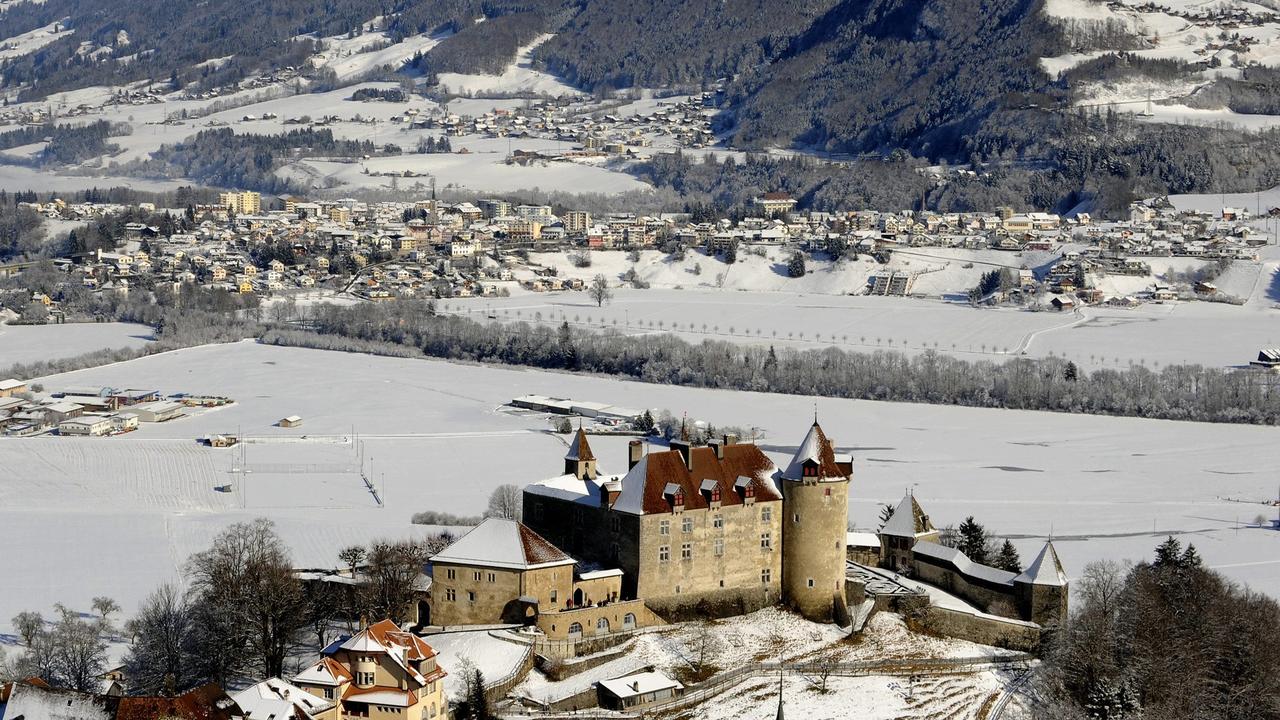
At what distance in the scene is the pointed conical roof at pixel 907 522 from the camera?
184 ft

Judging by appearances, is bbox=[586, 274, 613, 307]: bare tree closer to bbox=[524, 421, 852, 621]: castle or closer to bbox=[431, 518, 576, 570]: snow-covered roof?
bbox=[524, 421, 852, 621]: castle

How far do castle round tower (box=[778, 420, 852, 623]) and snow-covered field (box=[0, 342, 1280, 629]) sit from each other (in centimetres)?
1325

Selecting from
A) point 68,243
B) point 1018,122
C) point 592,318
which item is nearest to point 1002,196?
point 1018,122

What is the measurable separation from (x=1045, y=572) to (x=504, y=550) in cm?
1553

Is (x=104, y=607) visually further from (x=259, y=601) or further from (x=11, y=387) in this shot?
(x=11, y=387)

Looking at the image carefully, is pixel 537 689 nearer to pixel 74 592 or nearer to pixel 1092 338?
pixel 74 592

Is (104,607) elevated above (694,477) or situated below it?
below

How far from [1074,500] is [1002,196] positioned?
111m

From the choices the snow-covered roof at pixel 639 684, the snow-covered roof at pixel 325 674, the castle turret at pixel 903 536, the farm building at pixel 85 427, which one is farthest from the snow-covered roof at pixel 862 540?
the farm building at pixel 85 427

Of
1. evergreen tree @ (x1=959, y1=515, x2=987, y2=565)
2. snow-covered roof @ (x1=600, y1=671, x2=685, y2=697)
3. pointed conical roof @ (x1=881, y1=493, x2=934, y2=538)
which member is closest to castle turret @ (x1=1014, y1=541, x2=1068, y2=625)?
evergreen tree @ (x1=959, y1=515, x2=987, y2=565)

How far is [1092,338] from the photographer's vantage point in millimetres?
113625

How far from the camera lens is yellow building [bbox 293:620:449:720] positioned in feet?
139

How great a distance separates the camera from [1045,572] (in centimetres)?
5181

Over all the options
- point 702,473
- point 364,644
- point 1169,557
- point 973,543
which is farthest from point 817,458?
point 364,644
